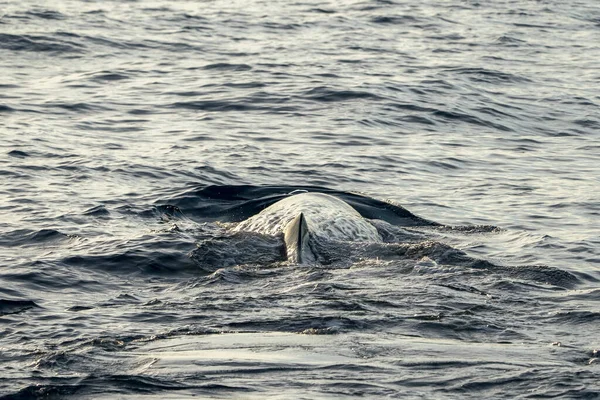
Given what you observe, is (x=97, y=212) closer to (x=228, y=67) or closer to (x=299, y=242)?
(x=299, y=242)

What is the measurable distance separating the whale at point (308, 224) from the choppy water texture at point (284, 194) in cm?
24

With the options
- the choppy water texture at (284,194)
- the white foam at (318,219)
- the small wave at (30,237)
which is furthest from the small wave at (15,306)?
the white foam at (318,219)

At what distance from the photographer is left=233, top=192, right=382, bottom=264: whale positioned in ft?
36.4

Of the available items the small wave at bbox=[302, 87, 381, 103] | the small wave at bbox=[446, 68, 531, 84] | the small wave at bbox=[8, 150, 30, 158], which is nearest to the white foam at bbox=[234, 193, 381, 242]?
the small wave at bbox=[8, 150, 30, 158]

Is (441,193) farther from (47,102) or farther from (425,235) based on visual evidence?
(47,102)

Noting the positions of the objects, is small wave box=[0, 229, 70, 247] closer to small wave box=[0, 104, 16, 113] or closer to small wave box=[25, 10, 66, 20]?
small wave box=[0, 104, 16, 113]

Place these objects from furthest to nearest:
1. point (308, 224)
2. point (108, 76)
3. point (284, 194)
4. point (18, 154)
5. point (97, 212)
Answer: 1. point (108, 76)
2. point (18, 154)
3. point (284, 194)
4. point (97, 212)
5. point (308, 224)

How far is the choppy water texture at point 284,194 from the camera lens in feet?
26.4

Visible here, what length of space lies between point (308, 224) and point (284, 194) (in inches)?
92.3

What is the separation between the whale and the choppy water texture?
0.80ft

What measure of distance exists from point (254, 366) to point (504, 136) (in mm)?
11316

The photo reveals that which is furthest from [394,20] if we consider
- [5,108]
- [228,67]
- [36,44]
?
[5,108]

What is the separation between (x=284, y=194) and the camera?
14.1 m

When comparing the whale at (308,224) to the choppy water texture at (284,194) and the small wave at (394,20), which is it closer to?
the choppy water texture at (284,194)
